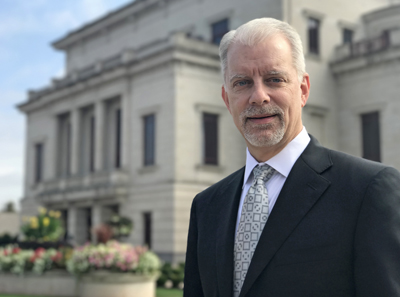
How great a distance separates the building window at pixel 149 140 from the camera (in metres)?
31.1

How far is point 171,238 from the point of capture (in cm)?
2828

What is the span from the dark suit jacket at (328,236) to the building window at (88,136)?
35074 mm

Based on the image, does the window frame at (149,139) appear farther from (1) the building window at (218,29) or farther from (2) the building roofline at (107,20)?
(2) the building roofline at (107,20)

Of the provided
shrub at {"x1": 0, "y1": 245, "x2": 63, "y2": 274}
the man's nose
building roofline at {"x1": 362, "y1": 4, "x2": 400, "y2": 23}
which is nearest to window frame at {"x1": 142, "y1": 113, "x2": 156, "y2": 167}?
shrub at {"x1": 0, "y1": 245, "x2": 63, "y2": 274}

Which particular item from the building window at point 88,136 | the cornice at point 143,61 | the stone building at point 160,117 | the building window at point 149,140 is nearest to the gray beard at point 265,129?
the stone building at point 160,117

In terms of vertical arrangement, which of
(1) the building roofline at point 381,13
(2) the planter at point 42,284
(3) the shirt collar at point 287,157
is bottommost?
(2) the planter at point 42,284

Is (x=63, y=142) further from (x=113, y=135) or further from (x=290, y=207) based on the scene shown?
(x=290, y=207)

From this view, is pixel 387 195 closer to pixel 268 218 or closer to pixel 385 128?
pixel 268 218

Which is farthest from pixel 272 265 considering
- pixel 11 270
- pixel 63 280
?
pixel 11 270

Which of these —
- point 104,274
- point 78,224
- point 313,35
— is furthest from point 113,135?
point 104,274

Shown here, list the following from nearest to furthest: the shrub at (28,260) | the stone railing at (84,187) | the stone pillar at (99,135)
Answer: the shrub at (28,260) → the stone railing at (84,187) → the stone pillar at (99,135)

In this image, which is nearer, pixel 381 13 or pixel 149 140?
pixel 149 140

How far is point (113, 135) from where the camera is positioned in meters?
34.9

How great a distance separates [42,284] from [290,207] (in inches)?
653
